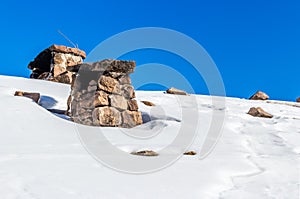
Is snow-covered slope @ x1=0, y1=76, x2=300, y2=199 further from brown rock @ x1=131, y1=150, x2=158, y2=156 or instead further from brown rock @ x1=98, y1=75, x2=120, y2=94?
brown rock @ x1=98, y1=75, x2=120, y2=94

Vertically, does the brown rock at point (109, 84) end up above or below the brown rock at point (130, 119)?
above

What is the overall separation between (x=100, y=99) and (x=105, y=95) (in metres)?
0.22

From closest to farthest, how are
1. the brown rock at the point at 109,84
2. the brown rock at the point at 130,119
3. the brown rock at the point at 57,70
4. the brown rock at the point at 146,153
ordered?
1. the brown rock at the point at 146,153
2. the brown rock at the point at 130,119
3. the brown rock at the point at 109,84
4. the brown rock at the point at 57,70

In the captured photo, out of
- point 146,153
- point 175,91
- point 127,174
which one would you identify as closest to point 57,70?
point 175,91

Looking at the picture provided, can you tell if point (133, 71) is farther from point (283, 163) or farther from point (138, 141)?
point (283, 163)

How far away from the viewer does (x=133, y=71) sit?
862 centimetres

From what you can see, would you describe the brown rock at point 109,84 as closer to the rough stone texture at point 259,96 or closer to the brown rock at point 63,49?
the brown rock at point 63,49

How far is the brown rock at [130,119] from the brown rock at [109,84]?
2.39ft

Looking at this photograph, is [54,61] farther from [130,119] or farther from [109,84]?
[130,119]

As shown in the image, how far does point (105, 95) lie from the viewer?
8328 millimetres

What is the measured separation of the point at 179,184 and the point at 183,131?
3.94 meters

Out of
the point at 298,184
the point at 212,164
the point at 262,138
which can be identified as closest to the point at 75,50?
the point at 262,138

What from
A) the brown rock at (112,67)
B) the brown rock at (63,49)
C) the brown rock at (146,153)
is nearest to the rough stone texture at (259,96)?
the brown rock at (63,49)

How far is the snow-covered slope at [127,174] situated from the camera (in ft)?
9.95
